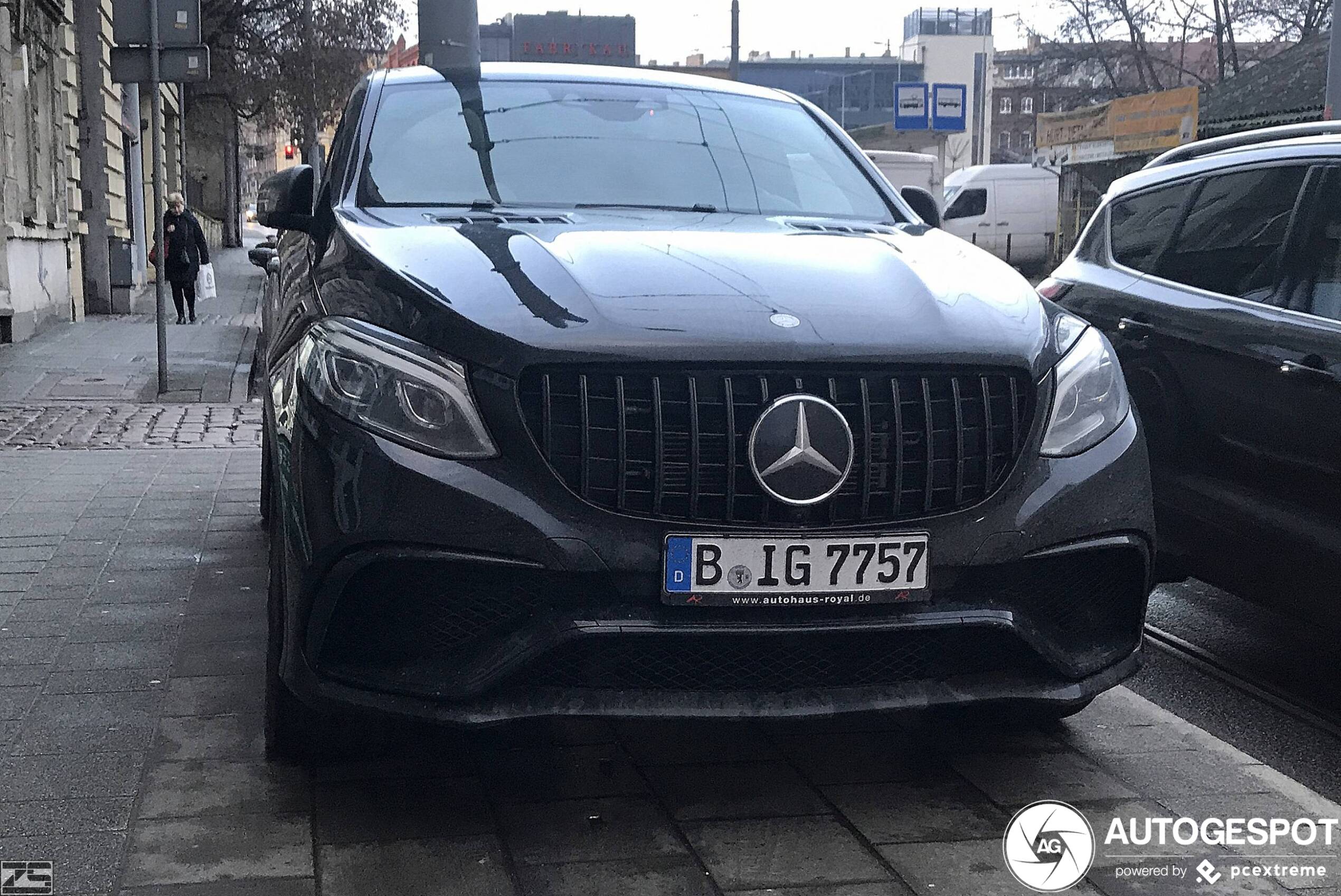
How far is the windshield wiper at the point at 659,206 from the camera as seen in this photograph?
4.25m

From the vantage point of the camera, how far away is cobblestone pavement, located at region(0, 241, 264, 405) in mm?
12117

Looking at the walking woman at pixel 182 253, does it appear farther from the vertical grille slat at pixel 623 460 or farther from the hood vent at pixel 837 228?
the vertical grille slat at pixel 623 460

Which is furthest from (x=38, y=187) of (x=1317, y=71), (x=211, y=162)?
(x=211, y=162)

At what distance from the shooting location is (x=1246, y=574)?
15.0ft

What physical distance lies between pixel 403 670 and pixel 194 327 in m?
16.3

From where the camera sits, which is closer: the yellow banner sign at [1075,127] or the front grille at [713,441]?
the front grille at [713,441]

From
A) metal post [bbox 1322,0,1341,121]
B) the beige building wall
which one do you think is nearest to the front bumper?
metal post [bbox 1322,0,1341,121]

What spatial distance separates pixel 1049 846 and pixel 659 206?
193 centimetres

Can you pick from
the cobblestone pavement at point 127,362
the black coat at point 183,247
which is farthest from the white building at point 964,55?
the cobblestone pavement at point 127,362

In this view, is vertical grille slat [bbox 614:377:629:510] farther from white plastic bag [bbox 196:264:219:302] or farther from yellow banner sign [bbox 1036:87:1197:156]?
yellow banner sign [bbox 1036:87:1197:156]

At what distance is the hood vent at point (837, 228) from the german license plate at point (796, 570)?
1.18m

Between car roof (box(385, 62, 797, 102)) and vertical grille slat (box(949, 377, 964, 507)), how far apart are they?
208cm

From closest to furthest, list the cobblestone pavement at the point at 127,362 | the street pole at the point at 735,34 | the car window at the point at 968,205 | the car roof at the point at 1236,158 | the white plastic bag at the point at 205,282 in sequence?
the car roof at the point at 1236,158, the car window at the point at 968,205, the cobblestone pavement at the point at 127,362, the white plastic bag at the point at 205,282, the street pole at the point at 735,34

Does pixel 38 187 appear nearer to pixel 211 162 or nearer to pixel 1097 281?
pixel 1097 281
